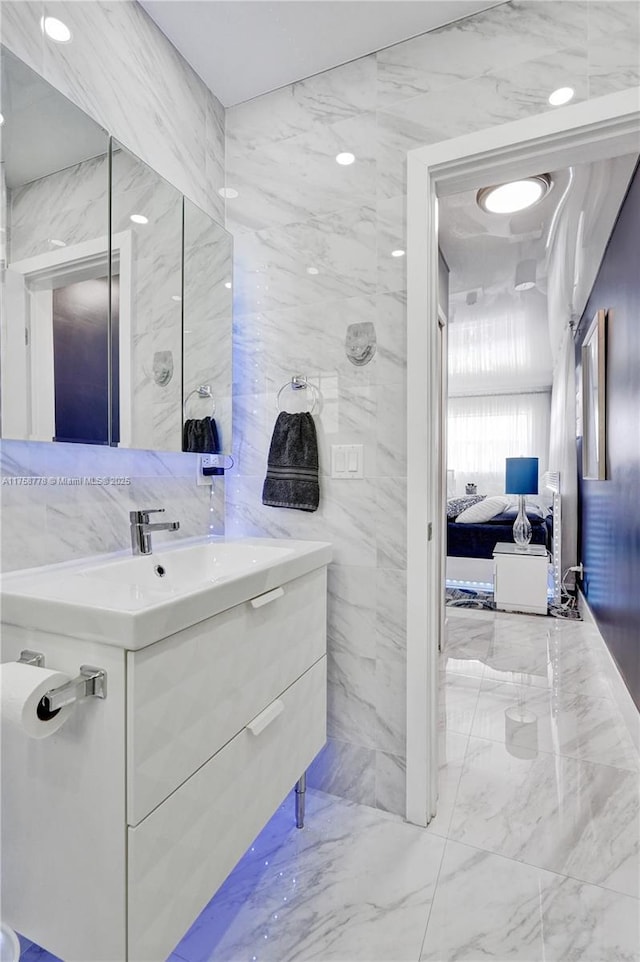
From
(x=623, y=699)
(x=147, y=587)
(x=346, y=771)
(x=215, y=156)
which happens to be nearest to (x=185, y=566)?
(x=147, y=587)

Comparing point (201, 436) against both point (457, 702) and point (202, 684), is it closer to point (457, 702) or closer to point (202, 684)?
point (202, 684)

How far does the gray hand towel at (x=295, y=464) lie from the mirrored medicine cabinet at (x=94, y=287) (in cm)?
25

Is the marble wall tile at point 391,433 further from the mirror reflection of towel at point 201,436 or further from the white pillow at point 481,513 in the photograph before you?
the white pillow at point 481,513

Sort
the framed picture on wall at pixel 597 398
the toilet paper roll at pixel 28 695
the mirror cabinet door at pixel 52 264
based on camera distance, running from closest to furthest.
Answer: the toilet paper roll at pixel 28 695, the mirror cabinet door at pixel 52 264, the framed picture on wall at pixel 597 398

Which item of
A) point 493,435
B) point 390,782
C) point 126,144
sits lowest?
point 390,782

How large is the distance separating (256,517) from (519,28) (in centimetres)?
175

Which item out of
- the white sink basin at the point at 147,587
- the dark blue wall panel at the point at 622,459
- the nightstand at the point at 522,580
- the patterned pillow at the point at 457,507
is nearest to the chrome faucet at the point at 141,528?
the white sink basin at the point at 147,587

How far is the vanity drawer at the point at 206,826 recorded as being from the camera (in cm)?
88

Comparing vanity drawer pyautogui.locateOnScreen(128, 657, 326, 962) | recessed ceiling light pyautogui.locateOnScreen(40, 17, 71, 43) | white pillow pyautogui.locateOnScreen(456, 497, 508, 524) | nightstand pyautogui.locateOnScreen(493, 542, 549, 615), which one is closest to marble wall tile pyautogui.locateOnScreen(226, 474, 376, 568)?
vanity drawer pyautogui.locateOnScreen(128, 657, 326, 962)

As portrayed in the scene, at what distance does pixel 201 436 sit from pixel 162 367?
269 millimetres

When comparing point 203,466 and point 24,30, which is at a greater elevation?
point 24,30

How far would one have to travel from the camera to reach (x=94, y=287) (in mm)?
1317

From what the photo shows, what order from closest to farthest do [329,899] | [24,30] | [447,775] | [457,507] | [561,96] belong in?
[24,30], [329,899], [561,96], [447,775], [457,507]

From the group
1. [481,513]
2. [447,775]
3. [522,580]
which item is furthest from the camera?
[481,513]
